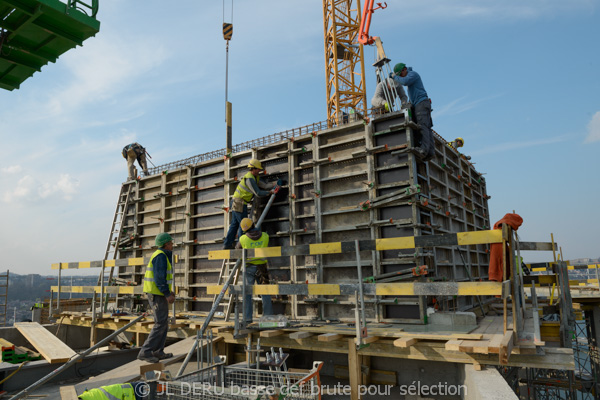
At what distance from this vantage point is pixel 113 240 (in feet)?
48.6

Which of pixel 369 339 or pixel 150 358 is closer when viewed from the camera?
pixel 369 339

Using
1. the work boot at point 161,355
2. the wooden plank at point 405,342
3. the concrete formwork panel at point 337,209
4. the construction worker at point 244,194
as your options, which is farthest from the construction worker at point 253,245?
the wooden plank at point 405,342

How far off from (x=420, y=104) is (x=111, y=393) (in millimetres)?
7913

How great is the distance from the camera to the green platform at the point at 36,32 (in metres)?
5.96

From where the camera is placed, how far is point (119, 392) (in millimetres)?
4957

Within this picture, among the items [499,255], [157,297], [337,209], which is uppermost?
[337,209]

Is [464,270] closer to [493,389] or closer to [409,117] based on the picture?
[409,117]

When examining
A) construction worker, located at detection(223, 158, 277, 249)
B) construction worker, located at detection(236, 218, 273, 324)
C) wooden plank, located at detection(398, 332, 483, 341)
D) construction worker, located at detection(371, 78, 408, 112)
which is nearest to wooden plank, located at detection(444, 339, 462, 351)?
wooden plank, located at detection(398, 332, 483, 341)

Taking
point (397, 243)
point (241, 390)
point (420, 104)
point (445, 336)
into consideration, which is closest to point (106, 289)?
point (241, 390)

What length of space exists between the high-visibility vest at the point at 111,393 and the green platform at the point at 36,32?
5303 mm

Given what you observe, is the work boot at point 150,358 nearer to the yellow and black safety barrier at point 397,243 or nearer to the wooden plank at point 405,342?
the yellow and black safety barrier at point 397,243

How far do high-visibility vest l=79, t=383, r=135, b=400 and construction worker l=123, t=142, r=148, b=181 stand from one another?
11.5 metres

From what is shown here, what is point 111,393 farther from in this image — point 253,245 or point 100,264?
point 100,264

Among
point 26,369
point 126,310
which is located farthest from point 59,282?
point 26,369
